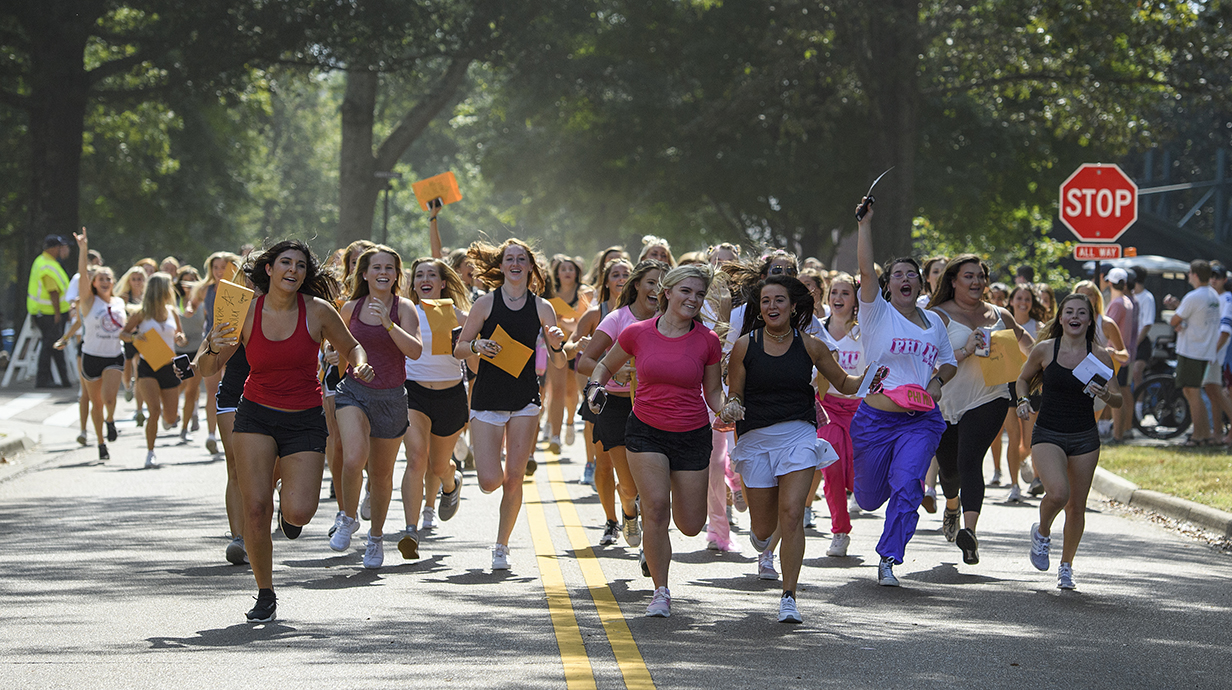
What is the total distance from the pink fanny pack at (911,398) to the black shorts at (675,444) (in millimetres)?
1496

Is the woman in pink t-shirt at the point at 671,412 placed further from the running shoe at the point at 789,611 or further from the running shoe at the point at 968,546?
the running shoe at the point at 968,546

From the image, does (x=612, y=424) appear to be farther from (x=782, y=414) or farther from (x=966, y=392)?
(x=966, y=392)

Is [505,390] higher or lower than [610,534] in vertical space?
higher

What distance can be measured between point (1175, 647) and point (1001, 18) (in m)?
19.1

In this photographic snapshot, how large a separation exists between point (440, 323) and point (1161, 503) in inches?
258

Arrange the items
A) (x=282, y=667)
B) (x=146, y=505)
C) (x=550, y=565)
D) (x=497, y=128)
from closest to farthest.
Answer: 1. (x=282, y=667)
2. (x=550, y=565)
3. (x=146, y=505)
4. (x=497, y=128)

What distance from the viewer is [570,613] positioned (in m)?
7.45

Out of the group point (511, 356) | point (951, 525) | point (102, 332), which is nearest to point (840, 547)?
point (951, 525)

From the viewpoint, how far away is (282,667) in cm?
614

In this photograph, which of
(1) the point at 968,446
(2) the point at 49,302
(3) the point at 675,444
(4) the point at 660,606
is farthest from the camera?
(2) the point at 49,302

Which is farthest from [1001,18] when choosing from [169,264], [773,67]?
[169,264]

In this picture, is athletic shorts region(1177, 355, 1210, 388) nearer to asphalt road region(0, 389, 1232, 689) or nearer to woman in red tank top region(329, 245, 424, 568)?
asphalt road region(0, 389, 1232, 689)

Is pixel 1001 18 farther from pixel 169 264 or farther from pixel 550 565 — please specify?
pixel 550 565

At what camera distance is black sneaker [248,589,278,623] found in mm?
7102
